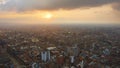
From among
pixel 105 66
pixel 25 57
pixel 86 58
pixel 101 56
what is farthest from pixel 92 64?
pixel 25 57

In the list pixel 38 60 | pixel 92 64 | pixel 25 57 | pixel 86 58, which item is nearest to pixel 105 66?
pixel 92 64

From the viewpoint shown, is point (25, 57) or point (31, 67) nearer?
point (31, 67)

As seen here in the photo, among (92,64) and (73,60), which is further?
(73,60)

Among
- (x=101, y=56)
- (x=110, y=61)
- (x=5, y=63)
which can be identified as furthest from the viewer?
(x=101, y=56)

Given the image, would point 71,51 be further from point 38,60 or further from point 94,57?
point 38,60

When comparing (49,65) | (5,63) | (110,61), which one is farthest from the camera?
(110,61)

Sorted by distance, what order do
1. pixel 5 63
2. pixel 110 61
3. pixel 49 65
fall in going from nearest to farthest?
pixel 49 65, pixel 5 63, pixel 110 61

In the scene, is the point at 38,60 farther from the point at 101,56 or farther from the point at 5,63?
the point at 101,56

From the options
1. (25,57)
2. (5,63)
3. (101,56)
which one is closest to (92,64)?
(101,56)

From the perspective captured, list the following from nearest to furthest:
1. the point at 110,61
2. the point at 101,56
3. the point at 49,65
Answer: the point at 49,65, the point at 110,61, the point at 101,56
